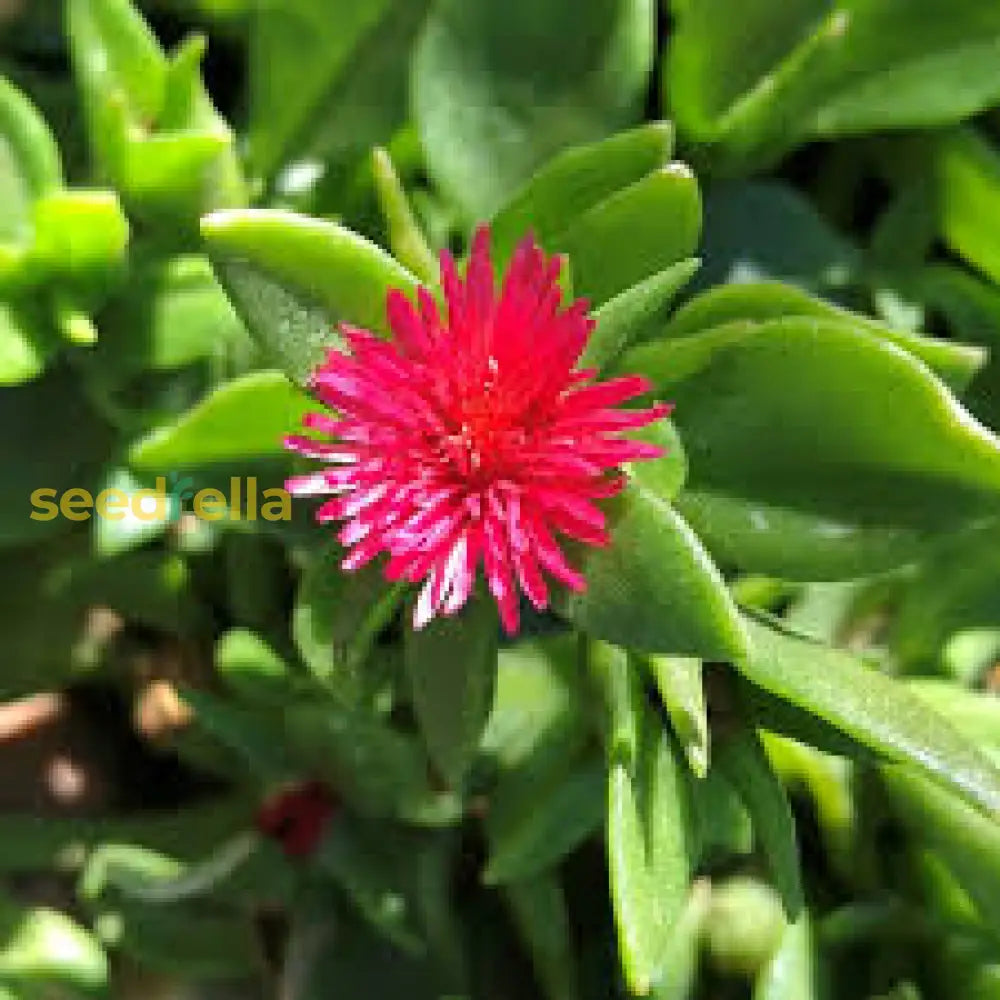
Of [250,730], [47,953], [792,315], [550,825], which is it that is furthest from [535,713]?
[47,953]

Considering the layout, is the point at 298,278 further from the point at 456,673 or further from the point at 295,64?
the point at 295,64

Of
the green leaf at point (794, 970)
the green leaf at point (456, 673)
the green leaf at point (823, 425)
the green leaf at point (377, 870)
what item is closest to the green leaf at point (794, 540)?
the green leaf at point (823, 425)

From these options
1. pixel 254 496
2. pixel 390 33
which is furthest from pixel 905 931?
pixel 390 33

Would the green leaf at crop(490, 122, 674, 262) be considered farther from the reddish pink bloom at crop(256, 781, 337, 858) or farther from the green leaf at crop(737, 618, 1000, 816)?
the reddish pink bloom at crop(256, 781, 337, 858)

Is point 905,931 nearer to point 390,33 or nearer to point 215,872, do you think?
point 215,872

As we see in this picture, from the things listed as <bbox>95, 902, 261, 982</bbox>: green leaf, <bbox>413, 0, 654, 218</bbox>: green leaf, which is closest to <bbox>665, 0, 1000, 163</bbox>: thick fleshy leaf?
<bbox>413, 0, 654, 218</bbox>: green leaf

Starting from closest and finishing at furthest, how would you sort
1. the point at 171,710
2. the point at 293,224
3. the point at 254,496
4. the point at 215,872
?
the point at 293,224 < the point at 254,496 < the point at 215,872 < the point at 171,710
